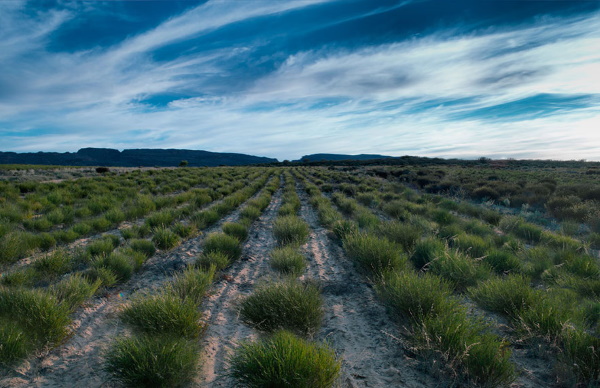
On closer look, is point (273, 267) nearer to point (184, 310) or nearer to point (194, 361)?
point (184, 310)

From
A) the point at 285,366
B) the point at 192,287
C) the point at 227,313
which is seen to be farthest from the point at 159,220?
the point at 285,366

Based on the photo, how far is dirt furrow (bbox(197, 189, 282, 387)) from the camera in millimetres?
2770

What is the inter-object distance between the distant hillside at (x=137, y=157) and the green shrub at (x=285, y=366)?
451ft

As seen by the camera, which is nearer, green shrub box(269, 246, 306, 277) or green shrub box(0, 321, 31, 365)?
green shrub box(0, 321, 31, 365)

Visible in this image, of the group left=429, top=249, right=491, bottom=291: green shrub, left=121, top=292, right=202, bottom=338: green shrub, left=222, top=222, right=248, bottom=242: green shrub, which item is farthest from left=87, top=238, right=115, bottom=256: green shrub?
left=429, top=249, right=491, bottom=291: green shrub

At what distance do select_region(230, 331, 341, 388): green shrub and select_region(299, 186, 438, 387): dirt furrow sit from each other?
0.31 meters

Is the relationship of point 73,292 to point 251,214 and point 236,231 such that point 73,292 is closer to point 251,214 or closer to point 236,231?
point 236,231

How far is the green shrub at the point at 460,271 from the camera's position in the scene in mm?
4340

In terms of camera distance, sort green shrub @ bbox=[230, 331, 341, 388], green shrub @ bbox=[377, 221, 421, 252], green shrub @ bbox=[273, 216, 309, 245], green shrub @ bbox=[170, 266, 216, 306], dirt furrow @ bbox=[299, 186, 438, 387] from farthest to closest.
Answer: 1. green shrub @ bbox=[273, 216, 309, 245]
2. green shrub @ bbox=[377, 221, 421, 252]
3. green shrub @ bbox=[170, 266, 216, 306]
4. dirt furrow @ bbox=[299, 186, 438, 387]
5. green shrub @ bbox=[230, 331, 341, 388]

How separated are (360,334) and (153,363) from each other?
83.0 inches

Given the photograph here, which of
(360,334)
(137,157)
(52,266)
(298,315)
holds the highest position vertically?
(137,157)

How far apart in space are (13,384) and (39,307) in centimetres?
71

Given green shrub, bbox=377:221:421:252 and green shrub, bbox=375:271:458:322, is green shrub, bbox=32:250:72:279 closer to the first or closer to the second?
green shrub, bbox=375:271:458:322

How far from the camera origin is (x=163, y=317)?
9.93ft
